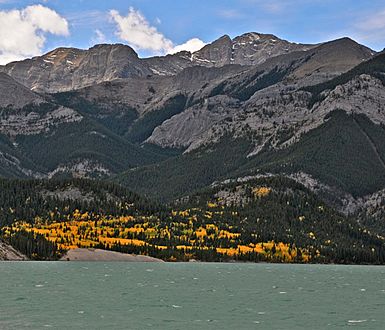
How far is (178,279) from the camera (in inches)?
6959

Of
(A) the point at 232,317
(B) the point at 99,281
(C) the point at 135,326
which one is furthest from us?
(B) the point at 99,281

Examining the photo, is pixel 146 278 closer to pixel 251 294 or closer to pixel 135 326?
pixel 251 294

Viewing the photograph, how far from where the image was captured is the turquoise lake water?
92.6 meters

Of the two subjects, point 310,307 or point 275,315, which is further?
point 310,307

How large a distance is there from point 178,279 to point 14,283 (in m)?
44.2

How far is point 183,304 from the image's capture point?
11369cm

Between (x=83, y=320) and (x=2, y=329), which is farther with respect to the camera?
(x=83, y=320)

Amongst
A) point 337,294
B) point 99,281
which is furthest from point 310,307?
point 99,281

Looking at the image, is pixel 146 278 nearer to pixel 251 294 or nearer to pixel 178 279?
pixel 178 279

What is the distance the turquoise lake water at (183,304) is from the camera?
92562 millimetres

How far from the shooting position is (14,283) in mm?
147000

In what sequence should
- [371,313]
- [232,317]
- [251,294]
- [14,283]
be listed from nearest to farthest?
[232,317]
[371,313]
[251,294]
[14,283]

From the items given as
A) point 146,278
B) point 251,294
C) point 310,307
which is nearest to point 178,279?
point 146,278

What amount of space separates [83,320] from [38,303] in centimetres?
1898
